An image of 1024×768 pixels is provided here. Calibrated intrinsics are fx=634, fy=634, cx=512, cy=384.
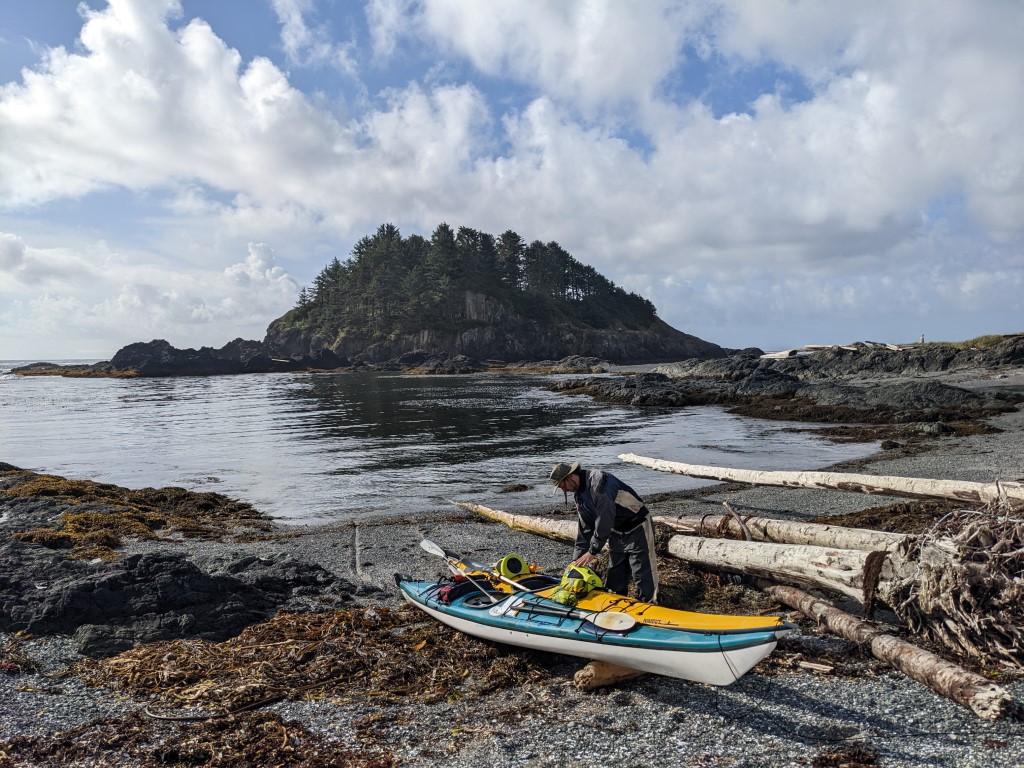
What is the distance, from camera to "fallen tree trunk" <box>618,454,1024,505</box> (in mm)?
11914

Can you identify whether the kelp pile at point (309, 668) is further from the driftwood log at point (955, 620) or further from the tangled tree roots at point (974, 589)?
the tangled tree roots at point (974, 589)

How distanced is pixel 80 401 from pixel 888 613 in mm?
65480

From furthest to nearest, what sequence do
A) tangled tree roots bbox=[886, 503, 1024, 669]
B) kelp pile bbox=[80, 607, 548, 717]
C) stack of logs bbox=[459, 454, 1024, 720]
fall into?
kelp pile bbox=[80, 607, 548, 717] < tangled tree roots bbox=[886, 503, 1024, 669] < stack of logs bbox=[459, 454, 1024, 720]

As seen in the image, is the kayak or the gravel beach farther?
the kayak

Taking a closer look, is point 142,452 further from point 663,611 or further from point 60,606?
point 663,611

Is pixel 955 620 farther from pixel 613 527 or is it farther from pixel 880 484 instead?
pixel 880 484

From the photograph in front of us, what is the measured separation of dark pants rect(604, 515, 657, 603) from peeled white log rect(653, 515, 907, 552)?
9.55 feet

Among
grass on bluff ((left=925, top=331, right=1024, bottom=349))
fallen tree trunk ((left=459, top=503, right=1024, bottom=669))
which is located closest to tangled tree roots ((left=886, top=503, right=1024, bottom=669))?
fallen tree trunk ((left=459, top=503, right=1024, bottom=669))

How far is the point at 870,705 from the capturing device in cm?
625

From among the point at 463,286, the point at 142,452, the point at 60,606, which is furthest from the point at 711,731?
the point at 463,286

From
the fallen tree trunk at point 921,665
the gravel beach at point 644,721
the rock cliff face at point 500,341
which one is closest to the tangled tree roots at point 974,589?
the gravel beach at point 644,721

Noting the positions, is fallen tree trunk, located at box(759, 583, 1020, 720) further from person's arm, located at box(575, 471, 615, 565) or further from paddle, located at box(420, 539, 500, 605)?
paddle, located at box(420, 539, 500, 605)

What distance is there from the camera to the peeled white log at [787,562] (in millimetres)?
8234

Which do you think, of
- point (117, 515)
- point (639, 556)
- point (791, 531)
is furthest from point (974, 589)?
point (117, 515)
